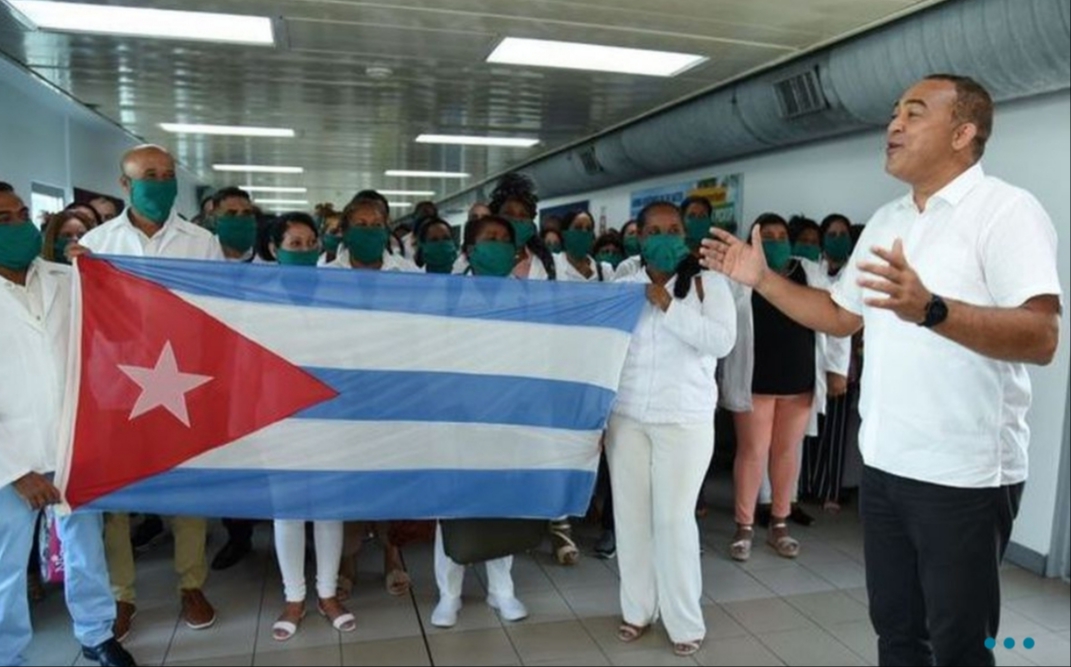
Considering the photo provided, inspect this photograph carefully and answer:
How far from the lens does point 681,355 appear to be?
2.58 meters

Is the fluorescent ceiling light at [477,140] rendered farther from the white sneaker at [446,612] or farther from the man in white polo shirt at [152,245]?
the white sneaker at [446,612]

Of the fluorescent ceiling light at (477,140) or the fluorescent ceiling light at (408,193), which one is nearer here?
the fluorescent ceiling light at (477,140)

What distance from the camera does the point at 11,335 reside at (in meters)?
2.17

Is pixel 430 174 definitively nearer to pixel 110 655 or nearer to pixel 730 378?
pixel 730 378

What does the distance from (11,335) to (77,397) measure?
26cm

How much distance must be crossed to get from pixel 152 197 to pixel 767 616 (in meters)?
2.84

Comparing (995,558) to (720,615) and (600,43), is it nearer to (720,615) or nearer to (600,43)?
(720,615)

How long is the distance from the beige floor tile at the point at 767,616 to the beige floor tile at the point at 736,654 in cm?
10

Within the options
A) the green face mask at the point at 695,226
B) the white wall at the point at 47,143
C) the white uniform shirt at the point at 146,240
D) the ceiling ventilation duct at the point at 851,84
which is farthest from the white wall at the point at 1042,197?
the white wall at the point at 47,143

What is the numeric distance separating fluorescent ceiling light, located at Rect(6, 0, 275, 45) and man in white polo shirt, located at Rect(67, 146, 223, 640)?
44.7 inches

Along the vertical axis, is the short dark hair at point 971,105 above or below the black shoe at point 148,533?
above

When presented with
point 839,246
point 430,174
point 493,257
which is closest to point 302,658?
point 493,257

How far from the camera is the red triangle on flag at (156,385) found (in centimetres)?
232

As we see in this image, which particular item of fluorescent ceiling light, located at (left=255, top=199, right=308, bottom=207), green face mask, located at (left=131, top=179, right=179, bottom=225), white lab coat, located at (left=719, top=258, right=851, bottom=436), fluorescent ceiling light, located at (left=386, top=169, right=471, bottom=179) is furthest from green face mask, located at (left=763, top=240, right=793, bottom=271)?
fluorescent ceiling light, located at (left=255, top=199, right=308, bottom=207)
